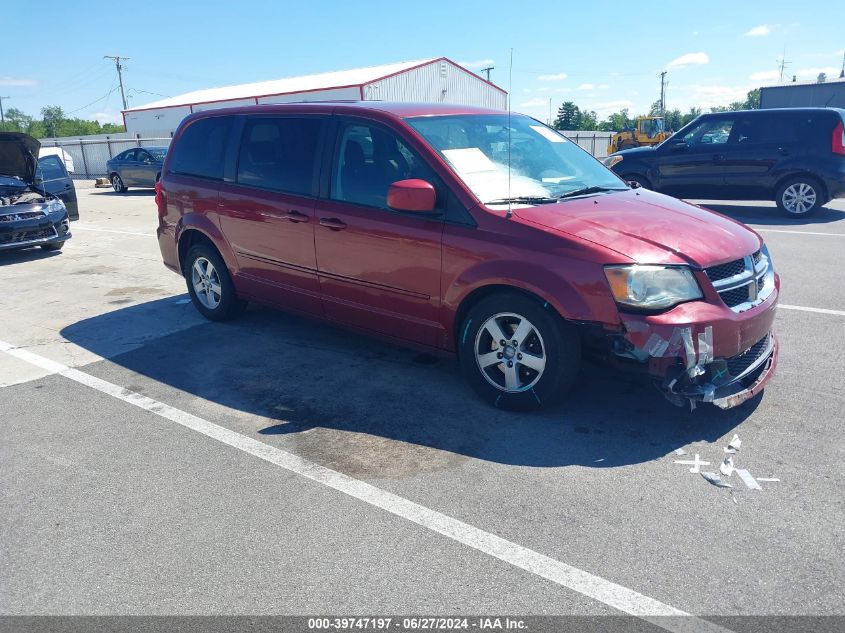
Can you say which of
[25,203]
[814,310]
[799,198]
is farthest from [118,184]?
[814,310]

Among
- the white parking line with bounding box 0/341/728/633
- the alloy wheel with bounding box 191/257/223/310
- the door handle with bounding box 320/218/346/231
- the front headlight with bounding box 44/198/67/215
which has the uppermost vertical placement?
the door handle with bounding box 320/218/346/231

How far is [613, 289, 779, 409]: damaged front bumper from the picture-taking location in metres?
3.62

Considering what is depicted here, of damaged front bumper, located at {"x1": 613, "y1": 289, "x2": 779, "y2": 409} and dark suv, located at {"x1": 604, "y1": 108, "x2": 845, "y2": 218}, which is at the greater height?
dark suv, located at {"x1": 604, "y1": 108, "x2": 845, "y2": 218}

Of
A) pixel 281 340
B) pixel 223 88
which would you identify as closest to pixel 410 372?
pixel 281 340

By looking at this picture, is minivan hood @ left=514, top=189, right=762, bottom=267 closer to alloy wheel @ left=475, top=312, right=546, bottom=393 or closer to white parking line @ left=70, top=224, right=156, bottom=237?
alloy wheel @ left=475, top=312, right=546, bottom=393

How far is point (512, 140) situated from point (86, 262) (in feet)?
24.8

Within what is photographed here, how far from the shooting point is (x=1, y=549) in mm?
3047

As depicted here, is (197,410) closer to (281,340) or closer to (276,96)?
(281,340)

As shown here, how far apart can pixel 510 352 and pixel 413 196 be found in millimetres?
1139

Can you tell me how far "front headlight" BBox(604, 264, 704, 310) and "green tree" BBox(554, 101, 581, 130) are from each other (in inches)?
2111

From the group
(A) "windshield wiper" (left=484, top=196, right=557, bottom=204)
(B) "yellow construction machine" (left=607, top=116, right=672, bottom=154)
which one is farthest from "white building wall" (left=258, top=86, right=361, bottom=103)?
(A) "windshield wiper" (left=484, top=196, right=557, bottom=204)

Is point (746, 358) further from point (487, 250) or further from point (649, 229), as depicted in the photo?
point (487, 250)

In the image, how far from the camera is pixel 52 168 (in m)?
12.4

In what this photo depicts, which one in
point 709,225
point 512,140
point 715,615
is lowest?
point 715,615
